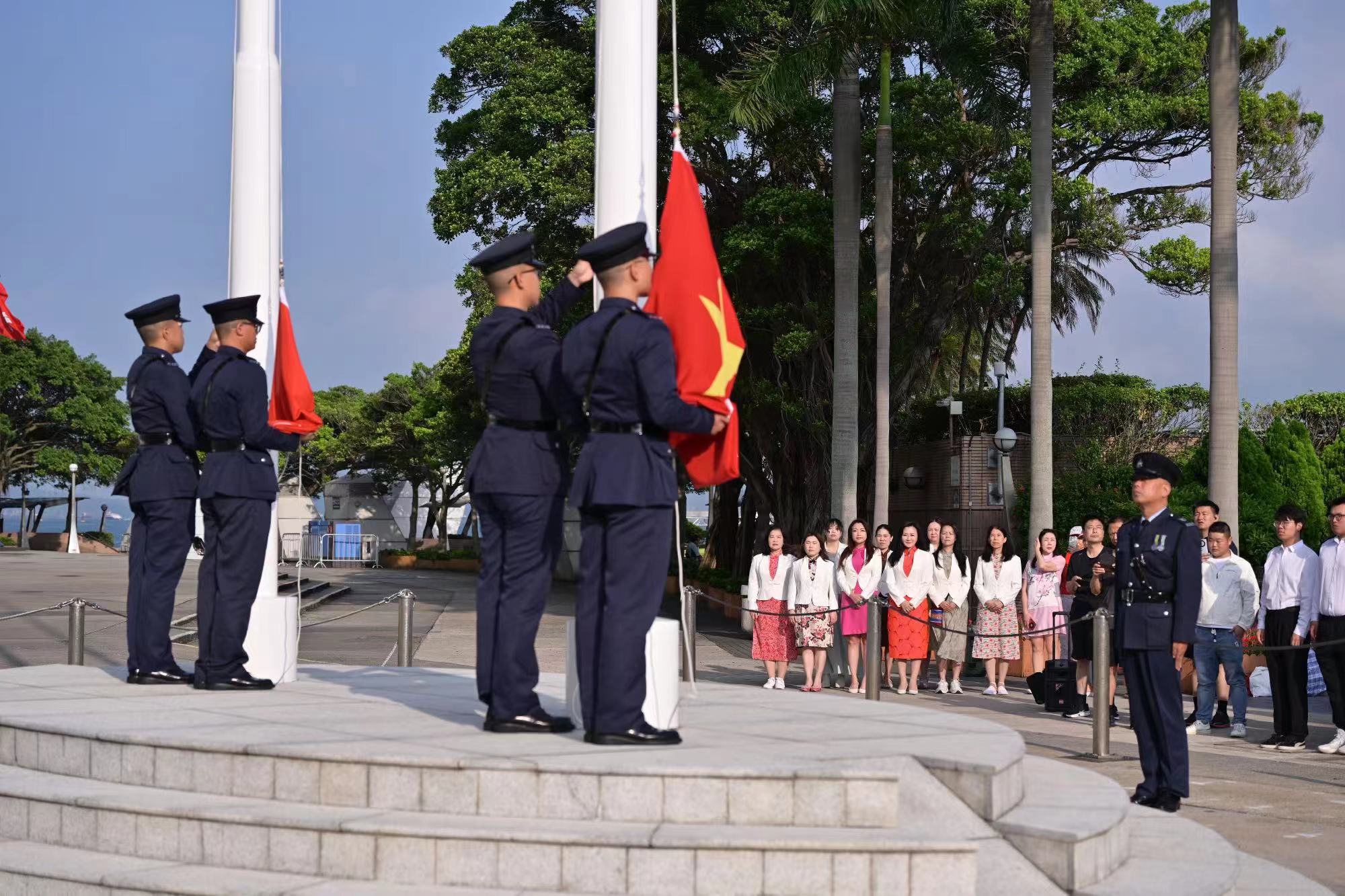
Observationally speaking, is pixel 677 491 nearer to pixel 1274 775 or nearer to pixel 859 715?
pixel 859 715

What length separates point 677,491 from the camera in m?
6.43

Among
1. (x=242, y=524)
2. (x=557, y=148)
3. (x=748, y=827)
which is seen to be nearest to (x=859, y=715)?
(x=748, y=827)

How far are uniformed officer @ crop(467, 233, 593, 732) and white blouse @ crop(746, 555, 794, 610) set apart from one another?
874cm

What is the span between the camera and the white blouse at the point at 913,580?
15.0 metres

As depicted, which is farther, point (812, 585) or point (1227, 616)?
point (812, 585)

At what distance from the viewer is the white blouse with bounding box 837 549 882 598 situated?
15.1 m

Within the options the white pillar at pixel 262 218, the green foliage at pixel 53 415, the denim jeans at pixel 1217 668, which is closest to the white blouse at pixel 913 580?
the denim jeans at pixel 1217 668

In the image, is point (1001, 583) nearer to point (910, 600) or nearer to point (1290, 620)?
point (910, 600)

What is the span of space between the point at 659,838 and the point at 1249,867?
10.2ft

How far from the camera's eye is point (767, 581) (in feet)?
51.0

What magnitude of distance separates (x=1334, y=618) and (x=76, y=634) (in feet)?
32.0

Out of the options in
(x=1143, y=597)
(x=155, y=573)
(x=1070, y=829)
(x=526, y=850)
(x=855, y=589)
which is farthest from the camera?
(x=855, y=589)

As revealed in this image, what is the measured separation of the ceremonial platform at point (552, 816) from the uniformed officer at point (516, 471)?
0.33m

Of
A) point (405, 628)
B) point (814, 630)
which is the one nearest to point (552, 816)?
point (405, 628)
